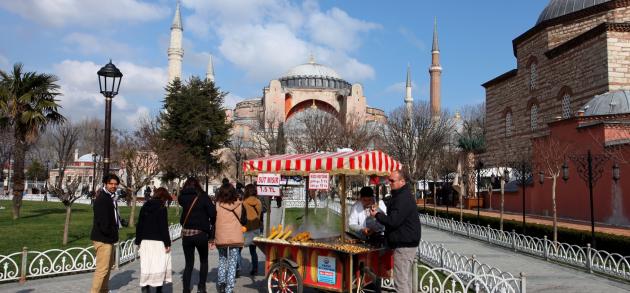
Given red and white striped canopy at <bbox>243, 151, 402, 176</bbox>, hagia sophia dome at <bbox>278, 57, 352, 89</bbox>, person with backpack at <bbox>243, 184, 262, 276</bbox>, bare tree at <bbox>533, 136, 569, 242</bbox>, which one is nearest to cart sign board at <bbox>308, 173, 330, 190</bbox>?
red and white striped canopy at <bbox>243, 151, 402, 176</bbox>

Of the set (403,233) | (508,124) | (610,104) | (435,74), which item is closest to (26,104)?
(403,233)

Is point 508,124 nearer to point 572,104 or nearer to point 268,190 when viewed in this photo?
point 572,104

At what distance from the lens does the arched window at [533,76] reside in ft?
97.3

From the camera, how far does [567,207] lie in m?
18.9

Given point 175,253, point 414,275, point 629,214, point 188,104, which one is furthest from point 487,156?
point 414,275

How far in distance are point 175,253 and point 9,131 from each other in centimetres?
1185

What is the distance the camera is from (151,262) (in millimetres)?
6035

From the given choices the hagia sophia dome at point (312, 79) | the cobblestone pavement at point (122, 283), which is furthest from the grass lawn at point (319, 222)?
the hagia sophia dome at point (312, 79)

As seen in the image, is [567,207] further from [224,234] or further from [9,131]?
[9,131]

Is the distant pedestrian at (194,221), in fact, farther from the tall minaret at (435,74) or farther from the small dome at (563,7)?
the tall minaret at (435,74)

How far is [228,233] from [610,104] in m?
19.4

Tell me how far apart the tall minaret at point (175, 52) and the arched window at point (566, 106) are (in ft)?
114

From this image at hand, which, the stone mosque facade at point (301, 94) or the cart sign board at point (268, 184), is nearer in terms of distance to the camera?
the cart sign board at point (268, 184)

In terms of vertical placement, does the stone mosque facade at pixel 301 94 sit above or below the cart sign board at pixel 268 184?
above
